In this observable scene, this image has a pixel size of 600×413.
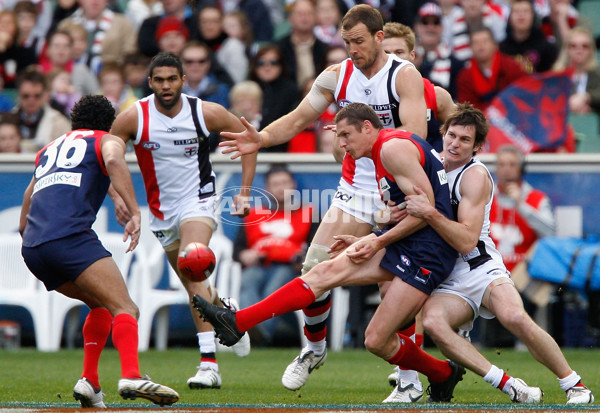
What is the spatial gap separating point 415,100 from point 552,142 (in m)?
4.88

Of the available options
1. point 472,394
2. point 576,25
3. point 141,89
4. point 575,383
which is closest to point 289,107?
point 141,89

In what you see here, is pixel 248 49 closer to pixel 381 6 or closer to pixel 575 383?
pixel 381 6

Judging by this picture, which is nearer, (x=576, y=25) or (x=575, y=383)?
(x=575, y=383)

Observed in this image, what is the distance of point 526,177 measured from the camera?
11312mm

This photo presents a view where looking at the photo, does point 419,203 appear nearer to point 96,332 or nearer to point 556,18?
point 96,332

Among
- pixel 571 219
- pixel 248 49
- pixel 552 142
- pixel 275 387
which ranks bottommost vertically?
pixel 275 387

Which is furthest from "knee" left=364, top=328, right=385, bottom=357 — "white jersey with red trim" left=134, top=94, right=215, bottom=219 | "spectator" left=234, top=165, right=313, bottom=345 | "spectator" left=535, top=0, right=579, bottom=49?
"spectator" left=535, top=0, right=579, bottom=49

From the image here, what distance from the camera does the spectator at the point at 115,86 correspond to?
12.9 m

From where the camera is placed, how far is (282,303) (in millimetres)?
6664

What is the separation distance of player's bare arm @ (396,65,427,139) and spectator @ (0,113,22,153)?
19.7 ft

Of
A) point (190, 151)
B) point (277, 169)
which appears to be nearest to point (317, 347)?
point (190, 151)

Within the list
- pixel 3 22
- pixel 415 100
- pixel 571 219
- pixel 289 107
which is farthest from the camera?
pixel 3 22

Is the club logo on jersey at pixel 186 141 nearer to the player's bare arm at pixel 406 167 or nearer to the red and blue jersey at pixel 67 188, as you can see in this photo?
the red and blue jersey at pixel 67 188

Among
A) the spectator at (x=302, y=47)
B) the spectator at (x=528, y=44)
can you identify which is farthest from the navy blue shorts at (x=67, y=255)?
the spectator at (x=528, y=44)
